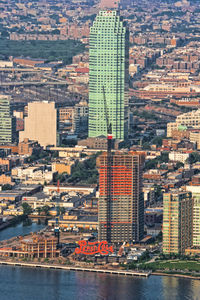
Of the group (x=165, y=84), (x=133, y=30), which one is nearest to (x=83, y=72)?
(x=165, y=84)

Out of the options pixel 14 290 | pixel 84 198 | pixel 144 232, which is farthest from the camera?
pixel 84 198

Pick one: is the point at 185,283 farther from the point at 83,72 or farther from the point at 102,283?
the point at 83,72

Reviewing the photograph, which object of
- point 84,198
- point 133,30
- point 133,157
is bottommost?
point 133,30

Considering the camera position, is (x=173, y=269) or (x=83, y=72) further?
(x=83, y=72)

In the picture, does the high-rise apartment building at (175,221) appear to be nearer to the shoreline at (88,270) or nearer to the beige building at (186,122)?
the shoreline at (88,270)

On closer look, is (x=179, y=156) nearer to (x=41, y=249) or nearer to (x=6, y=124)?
(x=6, y=124)

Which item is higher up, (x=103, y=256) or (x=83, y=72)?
(x=103, y=256)

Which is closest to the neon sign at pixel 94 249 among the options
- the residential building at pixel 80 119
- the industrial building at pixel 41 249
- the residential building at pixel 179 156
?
the industrial building at pixel 41 249
